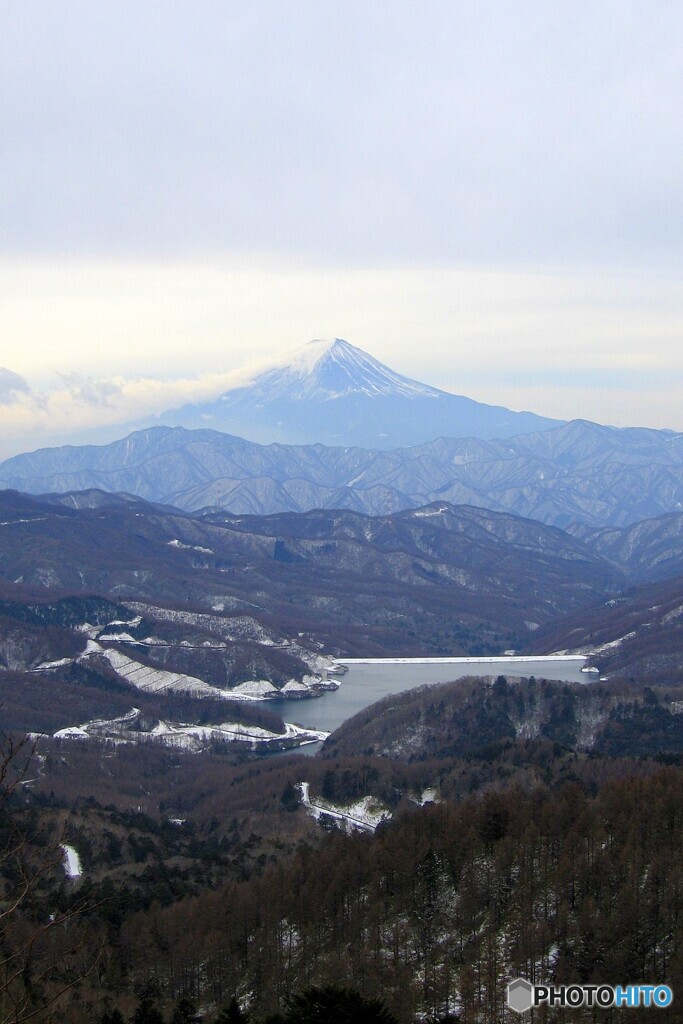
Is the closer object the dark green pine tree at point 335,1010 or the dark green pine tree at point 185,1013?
the dark green pine tree at point 335,1010

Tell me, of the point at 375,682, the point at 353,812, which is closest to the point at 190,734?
the point at 375,682

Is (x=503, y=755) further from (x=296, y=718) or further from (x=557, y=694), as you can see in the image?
(x=296, y=718)

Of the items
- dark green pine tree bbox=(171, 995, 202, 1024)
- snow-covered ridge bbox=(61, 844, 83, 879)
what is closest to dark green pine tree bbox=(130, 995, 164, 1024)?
dark green pine tree bbox=(171, 995, 202, 1024)

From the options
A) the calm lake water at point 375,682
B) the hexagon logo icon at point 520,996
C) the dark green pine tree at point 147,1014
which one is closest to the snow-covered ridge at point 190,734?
the calm lake water at point 375,682

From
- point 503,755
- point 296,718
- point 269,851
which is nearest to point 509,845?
point 269,851

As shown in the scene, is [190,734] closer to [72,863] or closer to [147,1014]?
[72,863]

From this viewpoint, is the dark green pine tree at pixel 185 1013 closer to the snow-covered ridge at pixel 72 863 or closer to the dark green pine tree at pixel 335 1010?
the dark green pine tree at pixel 335 1010

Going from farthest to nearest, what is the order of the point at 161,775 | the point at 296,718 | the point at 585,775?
the point at 296,718 → the point at 161,775 → the point at 585,775
